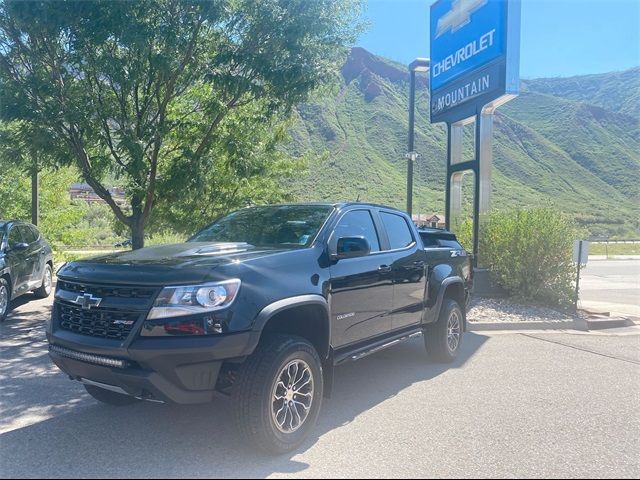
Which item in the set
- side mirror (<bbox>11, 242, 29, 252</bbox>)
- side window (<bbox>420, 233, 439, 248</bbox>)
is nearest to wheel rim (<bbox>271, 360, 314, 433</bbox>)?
side window (<bbox>420, 233, 439, 248</bbox>)

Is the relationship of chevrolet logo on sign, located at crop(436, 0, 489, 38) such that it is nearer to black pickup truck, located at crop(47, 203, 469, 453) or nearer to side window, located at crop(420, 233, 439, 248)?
side window, located at crop(420, 233, 439, 248)

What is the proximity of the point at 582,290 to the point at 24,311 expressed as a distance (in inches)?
539

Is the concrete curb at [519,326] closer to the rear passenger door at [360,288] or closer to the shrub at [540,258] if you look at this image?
the shrub at [540,258]

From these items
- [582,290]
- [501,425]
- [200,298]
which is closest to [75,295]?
[200,298]

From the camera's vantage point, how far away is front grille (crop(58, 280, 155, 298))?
354cm

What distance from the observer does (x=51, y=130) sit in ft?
25.4

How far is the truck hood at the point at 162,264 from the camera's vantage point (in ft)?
11.6

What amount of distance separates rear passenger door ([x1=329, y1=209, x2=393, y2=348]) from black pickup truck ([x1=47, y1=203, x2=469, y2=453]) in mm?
16

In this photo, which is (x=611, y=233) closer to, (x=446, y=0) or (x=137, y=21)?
(x=446, y=0)

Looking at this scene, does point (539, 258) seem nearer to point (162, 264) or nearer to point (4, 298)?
point (162, 264)

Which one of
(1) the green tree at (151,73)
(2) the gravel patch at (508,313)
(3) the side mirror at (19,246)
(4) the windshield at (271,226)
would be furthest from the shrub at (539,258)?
(3) the side mirror at (19,246)

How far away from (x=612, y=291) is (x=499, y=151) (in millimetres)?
75122

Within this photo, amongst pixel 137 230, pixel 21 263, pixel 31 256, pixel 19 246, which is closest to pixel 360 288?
pixel 137 230

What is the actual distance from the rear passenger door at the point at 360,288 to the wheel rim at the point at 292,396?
53 centimetres
